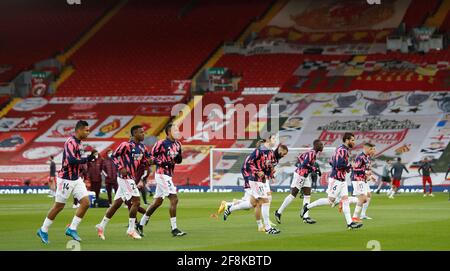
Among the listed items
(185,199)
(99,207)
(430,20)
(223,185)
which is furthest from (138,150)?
(430,20)

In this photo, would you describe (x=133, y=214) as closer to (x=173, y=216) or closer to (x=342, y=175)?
(x=173, y=216)

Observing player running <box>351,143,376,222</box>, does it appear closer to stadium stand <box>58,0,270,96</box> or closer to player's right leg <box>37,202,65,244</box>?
player's right leg <box>37,202,65,244</box>

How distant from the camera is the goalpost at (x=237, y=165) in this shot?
1994 inches

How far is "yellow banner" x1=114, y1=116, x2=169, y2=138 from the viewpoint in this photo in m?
58.8

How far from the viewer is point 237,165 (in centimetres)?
5231

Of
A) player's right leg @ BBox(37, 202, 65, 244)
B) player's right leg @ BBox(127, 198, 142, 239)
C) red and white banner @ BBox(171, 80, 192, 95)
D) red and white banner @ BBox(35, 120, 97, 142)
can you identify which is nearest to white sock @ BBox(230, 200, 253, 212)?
player's right leg @ BBox(127, 198, 142, 239)

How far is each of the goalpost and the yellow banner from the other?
20.9 feet

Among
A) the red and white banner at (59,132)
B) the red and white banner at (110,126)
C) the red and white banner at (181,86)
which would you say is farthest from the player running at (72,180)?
the red and white banner at (181,86)

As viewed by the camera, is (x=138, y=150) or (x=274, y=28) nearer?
(x=138, y=150)

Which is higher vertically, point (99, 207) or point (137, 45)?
point (137, 45)

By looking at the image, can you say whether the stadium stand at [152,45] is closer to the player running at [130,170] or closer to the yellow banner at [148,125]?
the yellow banner at [148,125]

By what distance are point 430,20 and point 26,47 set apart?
30.1 m

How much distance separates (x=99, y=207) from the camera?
3597 centimetres

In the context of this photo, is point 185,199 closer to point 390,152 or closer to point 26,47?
point 390,152
